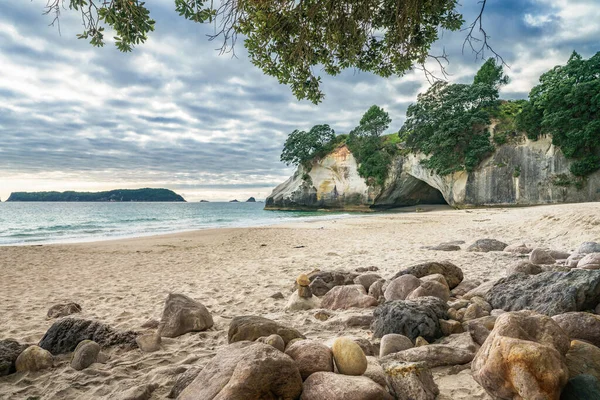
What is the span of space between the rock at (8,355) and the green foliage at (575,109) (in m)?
36.0

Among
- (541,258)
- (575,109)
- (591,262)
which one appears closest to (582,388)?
(591,262)

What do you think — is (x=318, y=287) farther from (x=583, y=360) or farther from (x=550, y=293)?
(x=583, y=360)

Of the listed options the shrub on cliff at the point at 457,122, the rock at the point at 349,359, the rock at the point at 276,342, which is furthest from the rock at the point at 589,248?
the shrub on cliff at the point at 457,122

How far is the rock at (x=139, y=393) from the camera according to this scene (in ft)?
6.70

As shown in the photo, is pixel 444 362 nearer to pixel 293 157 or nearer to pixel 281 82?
pixel 281 82

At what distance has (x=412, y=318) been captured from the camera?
2.81 meters

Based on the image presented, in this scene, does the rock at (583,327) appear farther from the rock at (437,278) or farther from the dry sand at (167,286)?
the rock at (437,278)

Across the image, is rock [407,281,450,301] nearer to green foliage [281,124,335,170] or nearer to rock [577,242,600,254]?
rock [577,242,600,254]

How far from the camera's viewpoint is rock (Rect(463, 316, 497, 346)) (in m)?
2.56

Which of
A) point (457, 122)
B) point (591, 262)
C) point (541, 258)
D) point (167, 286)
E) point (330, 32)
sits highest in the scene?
point (457, 122)

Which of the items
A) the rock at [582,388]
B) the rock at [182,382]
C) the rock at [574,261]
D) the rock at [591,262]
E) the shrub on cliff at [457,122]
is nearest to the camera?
the rock at [582,388]

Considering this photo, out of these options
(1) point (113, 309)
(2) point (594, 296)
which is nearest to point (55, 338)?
(1) point (113, 309)

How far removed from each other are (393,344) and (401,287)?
1.61 meters

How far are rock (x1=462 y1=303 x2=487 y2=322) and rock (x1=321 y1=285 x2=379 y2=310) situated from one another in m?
1.12
